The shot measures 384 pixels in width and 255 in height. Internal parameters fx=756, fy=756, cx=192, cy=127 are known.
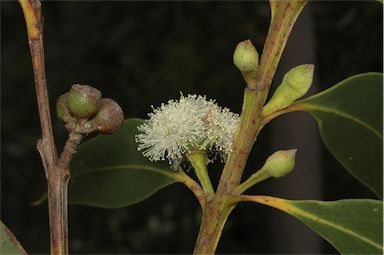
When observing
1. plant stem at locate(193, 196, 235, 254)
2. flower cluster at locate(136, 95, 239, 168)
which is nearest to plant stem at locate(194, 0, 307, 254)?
plant stem at locate(193, 196, 235, 254)

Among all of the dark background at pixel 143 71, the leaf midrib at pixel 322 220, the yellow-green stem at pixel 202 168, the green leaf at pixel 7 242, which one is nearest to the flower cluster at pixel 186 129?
the yellow-green stem at pixel 202 168

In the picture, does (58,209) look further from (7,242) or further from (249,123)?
(249,123)

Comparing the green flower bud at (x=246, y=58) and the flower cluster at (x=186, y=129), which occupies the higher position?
the green flower bud at (x=246, y=58)

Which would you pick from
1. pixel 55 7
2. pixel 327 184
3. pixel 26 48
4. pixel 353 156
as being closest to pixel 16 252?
pixel 353 156

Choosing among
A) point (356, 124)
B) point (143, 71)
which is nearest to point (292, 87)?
point (356, 124)

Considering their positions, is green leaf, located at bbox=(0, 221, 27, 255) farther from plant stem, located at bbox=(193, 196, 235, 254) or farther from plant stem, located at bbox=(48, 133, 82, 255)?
plant stem, located at bbox=(193, 196, 235, 254)

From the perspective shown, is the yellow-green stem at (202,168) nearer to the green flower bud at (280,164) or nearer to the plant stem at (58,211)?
the green flower bud at (280,164)
